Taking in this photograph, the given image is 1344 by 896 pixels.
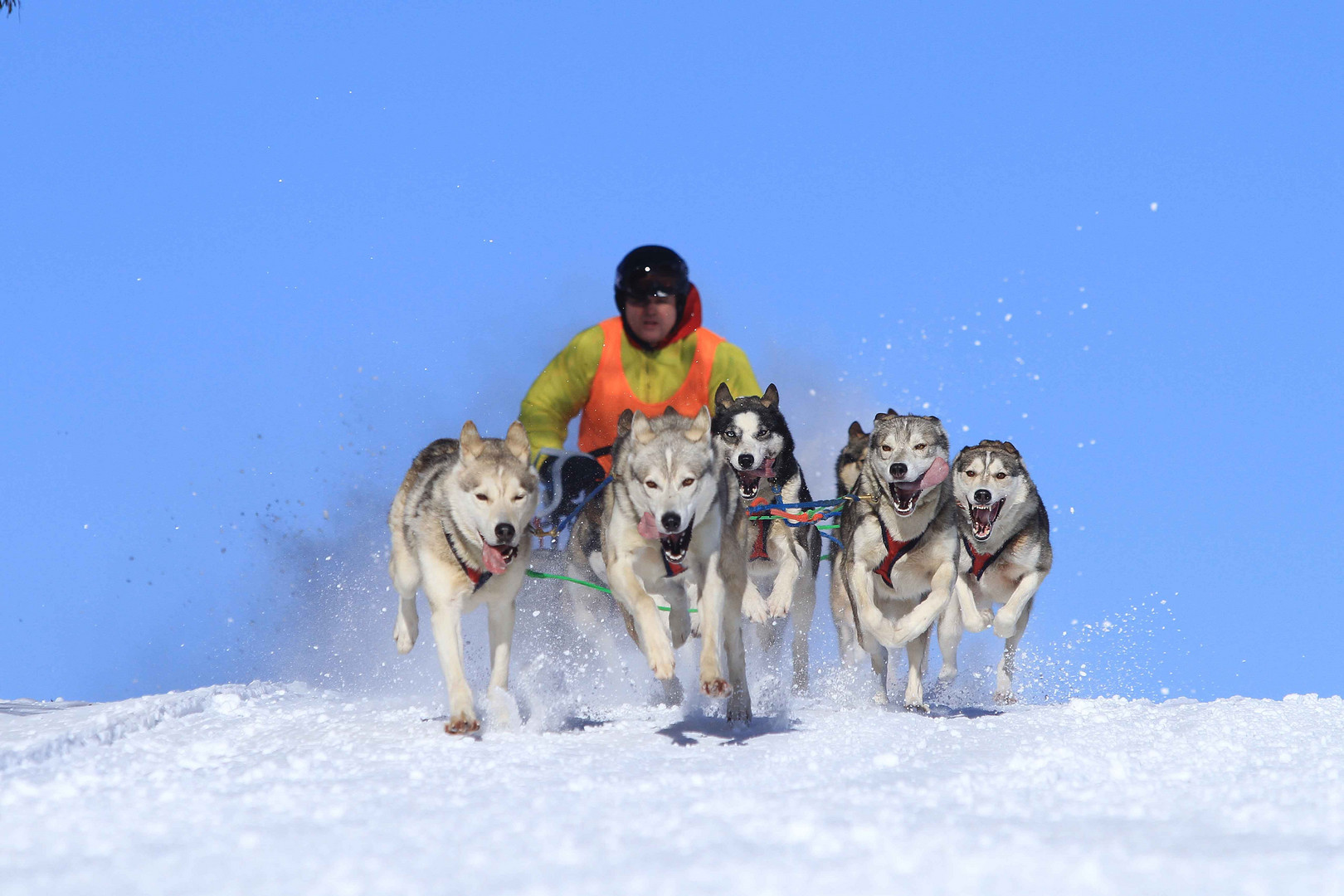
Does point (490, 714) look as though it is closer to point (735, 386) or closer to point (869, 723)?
point (869, 723)

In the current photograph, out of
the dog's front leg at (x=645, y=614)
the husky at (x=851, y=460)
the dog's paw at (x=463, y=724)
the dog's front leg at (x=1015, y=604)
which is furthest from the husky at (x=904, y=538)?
the dog's paw at (x=463, y=724)

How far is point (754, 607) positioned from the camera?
5.34 metres

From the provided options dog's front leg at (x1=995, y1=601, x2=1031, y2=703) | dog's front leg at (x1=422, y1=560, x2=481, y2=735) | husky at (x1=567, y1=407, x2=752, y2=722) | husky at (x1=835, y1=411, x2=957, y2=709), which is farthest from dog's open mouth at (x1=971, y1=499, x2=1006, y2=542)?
dog's front leg at (x1=422, y1=560, x2=481, y2=735)

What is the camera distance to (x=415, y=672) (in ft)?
25.0

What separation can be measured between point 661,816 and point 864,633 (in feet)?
9.49

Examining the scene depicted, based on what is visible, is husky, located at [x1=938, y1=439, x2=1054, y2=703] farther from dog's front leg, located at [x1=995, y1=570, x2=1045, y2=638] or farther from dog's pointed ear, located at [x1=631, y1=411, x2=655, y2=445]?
dog's pointed ear, located at [x1=631, y1=411, x2=655, y2=445]

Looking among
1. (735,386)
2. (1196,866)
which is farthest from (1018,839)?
(735,386)

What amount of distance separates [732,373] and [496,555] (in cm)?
249

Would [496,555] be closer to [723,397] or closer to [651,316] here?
[723,397]

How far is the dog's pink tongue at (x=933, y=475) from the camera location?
5367mm

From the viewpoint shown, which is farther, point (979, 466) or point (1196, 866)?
point (979, 466)

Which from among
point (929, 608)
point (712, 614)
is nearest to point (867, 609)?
point (929, 608)

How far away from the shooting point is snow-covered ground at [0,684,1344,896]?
2367 mm

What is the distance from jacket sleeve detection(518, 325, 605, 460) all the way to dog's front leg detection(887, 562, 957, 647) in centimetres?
207
